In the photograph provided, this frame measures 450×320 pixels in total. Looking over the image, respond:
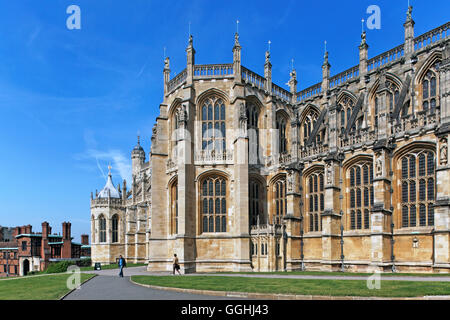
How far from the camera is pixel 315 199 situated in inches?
1203

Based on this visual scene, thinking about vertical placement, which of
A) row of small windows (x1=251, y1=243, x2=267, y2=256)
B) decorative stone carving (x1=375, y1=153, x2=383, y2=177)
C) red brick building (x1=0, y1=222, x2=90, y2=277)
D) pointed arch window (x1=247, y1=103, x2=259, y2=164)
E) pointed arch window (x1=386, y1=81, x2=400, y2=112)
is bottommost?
red brick building (x1=0, y1=222, x2=90, y2=277)

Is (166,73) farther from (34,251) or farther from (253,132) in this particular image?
(34,251)

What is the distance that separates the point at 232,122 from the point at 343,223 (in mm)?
11862

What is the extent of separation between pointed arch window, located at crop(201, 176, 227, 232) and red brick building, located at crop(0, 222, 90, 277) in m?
41.1

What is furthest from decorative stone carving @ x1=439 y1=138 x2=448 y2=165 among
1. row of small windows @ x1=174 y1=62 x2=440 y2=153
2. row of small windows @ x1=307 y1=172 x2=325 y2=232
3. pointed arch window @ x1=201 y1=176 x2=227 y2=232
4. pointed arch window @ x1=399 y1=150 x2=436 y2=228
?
pointed arch window @ x1=201 y1=176 x2=227 y2=232

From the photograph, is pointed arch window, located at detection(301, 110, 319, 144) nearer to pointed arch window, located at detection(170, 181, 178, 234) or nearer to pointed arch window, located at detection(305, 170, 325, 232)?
pointed arch window, located at detection(305, 170, 325, 232)

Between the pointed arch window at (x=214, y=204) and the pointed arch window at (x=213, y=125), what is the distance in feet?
9.38

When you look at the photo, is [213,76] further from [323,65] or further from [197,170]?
[323,65]

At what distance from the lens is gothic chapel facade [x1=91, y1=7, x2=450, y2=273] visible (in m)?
24.0

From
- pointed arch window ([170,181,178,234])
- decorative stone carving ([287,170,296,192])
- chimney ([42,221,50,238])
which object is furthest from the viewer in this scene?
chimney ([42,221,50,238])

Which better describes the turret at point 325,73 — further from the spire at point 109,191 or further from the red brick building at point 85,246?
the red brick building at point 85,246

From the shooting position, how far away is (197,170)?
103ft

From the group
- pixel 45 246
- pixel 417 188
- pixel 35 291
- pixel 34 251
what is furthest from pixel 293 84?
pixel 34 251

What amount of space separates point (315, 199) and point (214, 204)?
807 centimetres
